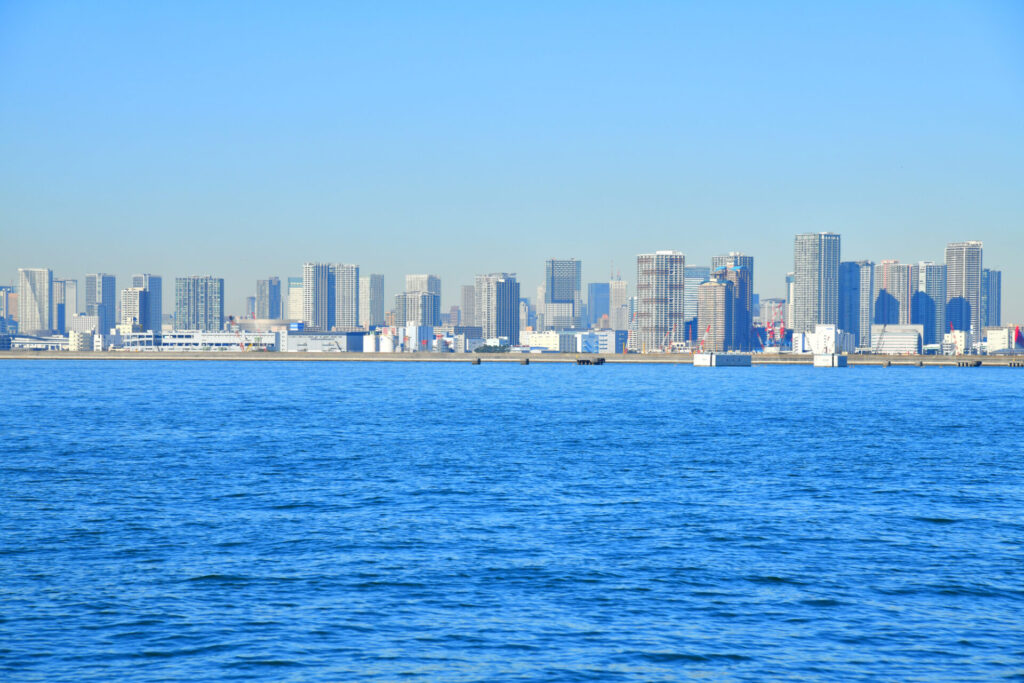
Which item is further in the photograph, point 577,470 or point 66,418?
point 66,418

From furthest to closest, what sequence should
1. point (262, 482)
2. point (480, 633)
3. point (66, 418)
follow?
1. point (66, 418)
2. point (262, 482)
3. point (480, 633)

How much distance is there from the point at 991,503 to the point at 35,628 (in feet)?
123

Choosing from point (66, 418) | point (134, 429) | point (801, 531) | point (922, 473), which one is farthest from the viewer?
point (66, 418)

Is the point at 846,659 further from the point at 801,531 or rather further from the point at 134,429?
the point at 134,429

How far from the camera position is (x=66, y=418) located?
94.0 meters

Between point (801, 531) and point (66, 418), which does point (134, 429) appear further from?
point (801, 531)

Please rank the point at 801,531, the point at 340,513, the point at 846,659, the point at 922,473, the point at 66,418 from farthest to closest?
the point at 66,418
the point at 922,473
the point at 340,513
the point at 801,531
the point at 846,659

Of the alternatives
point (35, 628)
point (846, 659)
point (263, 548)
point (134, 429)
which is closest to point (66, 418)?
point (134, 429)

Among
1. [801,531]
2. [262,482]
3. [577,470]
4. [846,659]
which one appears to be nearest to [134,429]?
[262,482]

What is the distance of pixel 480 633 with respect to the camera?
1003 inches

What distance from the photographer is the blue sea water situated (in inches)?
941

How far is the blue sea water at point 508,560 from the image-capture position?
23891 millimetres

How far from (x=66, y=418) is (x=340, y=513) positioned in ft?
199

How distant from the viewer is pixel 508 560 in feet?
109
